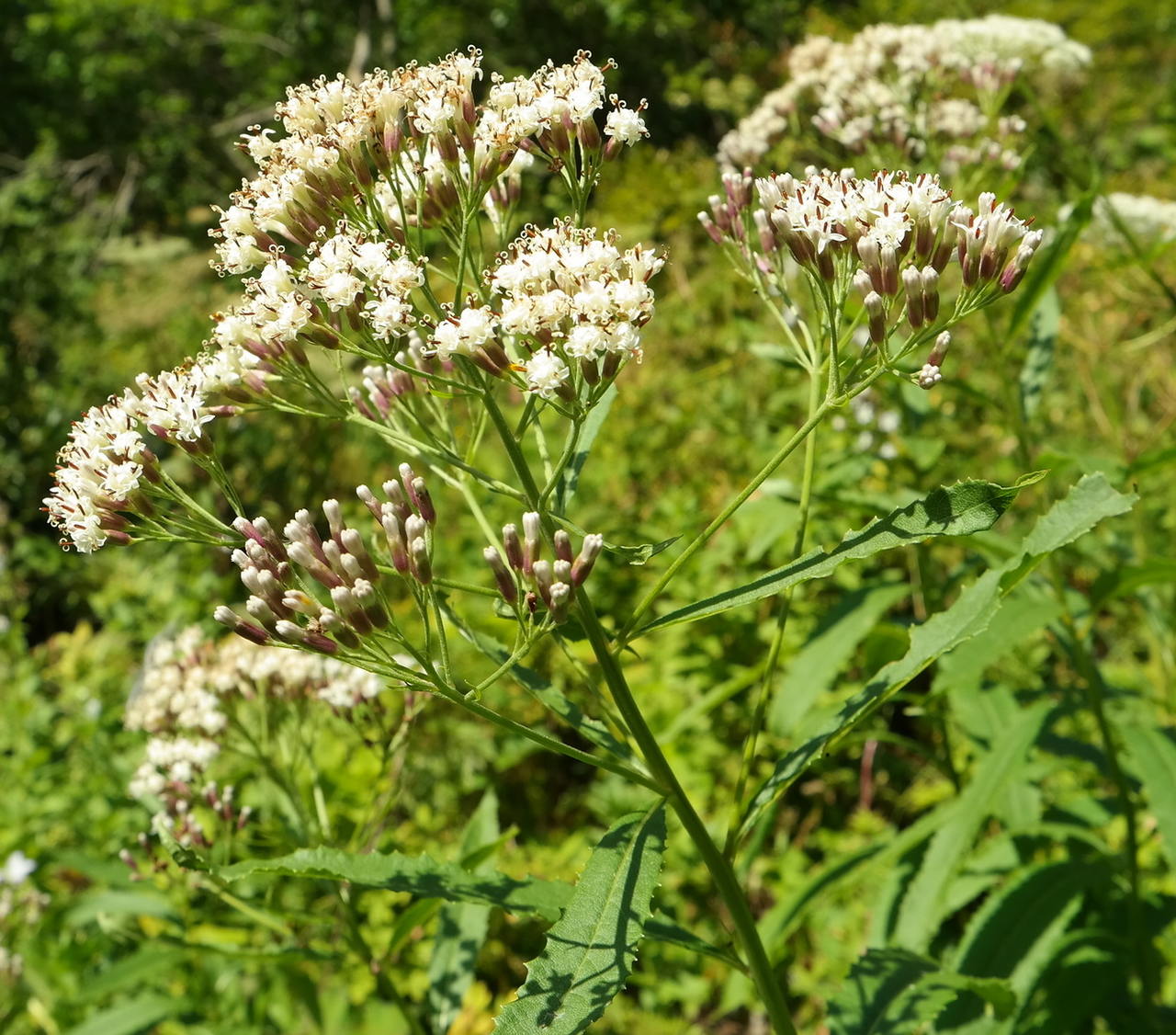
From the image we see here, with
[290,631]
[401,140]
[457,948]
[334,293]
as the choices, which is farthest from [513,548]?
[457,948]

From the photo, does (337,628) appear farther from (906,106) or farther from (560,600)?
(906,106)

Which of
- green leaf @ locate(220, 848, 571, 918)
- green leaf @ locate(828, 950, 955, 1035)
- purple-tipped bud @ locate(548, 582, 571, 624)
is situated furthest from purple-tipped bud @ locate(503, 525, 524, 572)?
green leaf @ locate(828, 950, 955, 1035)

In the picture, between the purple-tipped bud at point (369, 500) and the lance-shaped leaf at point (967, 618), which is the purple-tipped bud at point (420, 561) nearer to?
the purple-tipped bud at point (369, 500)

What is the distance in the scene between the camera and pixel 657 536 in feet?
15.6

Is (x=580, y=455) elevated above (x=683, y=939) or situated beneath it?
elevated above

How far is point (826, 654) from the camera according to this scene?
2.73m

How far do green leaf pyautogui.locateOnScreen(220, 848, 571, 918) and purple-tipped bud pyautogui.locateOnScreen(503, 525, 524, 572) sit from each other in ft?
1.81

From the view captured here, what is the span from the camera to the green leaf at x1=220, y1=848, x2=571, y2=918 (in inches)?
65.4

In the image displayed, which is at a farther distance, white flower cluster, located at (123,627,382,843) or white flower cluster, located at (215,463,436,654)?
white flower cluster, located at (123,627,382,843)

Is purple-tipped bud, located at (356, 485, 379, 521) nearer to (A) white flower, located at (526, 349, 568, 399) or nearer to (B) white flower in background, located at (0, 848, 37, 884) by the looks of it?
(A) white flower, located at (526, 349, 568, 399)

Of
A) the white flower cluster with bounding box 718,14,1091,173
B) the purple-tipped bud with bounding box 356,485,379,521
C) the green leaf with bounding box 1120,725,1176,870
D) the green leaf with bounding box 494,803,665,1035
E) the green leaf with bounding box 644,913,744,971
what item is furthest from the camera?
the white flower cluster with bounding box 718,14,1091,173

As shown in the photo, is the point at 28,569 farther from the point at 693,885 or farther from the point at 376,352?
the point at 376,352

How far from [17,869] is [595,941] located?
3462 mm

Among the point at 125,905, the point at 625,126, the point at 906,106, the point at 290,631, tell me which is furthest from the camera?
the point at 906,106
